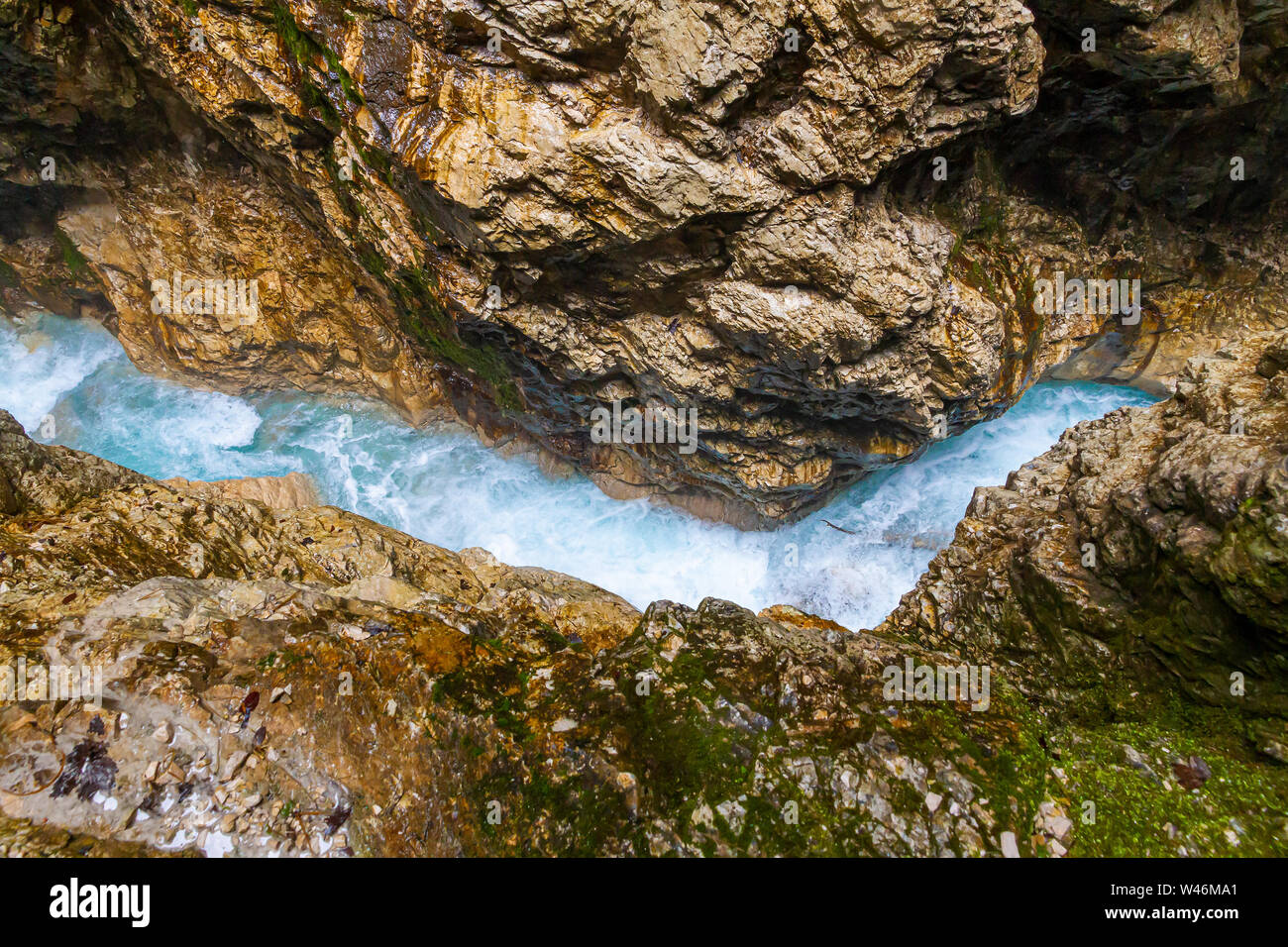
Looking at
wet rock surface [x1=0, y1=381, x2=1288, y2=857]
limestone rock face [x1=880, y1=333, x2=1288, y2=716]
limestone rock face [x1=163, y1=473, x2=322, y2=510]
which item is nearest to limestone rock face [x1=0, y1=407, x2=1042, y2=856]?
wet rock surface [x1=0, y1=381, x2=1288, y2=857]

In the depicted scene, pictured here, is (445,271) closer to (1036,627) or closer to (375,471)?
(375,471)

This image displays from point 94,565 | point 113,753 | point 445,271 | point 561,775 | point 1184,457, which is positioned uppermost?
point 445,271

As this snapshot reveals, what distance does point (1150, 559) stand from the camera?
23.8 feet

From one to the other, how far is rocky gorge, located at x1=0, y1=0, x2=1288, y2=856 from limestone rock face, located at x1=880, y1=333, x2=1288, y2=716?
0.06 metres

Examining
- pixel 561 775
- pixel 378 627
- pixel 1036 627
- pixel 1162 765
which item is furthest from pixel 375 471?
pixel 1162 765

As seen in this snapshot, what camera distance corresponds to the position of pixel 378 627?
6.70m

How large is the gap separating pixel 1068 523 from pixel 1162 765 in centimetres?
395

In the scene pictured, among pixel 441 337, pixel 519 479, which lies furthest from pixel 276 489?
pixel 519 479

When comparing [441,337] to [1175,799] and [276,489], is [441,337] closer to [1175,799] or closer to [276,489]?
[276,489]

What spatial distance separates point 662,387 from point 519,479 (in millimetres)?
7250

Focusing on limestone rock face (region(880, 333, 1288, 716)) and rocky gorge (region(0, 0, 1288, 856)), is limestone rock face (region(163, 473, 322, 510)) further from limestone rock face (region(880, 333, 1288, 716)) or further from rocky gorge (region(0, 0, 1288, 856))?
limestone rock face (region(880, 333, 1288, 716))

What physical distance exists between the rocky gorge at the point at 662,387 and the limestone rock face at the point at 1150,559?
0.06 m

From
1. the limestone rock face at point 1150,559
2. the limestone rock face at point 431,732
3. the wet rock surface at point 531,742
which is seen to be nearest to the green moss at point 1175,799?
the wet rock surface at point 531,742
